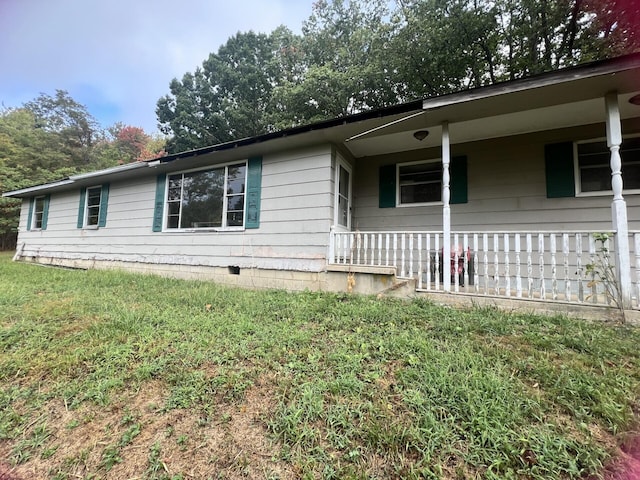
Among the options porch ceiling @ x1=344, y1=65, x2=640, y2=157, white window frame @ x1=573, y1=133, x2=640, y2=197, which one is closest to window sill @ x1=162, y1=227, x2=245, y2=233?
porch ceiling @ x1=344, y1=65, x2=640, y2=157

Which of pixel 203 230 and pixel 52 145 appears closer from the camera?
pixel 203 230

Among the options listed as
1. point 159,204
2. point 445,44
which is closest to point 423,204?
point 159,204

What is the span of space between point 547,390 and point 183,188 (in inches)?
280

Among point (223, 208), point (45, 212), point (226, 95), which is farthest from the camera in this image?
point (226, 95)

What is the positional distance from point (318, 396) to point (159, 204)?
265 inches

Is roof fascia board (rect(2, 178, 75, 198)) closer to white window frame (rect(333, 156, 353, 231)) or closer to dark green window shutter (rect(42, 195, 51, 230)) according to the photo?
dark green window shutter (rect(42, 195, 51, 230))

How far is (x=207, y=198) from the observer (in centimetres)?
640

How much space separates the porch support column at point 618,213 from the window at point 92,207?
10.7 meters

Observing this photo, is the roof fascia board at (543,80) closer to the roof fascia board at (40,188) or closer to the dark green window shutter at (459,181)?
the dark green window shutter at (459,181)

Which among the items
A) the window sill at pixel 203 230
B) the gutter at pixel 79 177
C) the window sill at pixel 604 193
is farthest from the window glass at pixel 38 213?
the window sill at pixel 604 193

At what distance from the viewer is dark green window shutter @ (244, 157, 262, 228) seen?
5.66 metres

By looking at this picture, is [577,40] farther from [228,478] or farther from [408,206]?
[228,478]

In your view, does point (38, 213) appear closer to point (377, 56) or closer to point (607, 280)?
point (377, 56)

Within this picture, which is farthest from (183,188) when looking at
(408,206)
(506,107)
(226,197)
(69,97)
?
(69,97)
